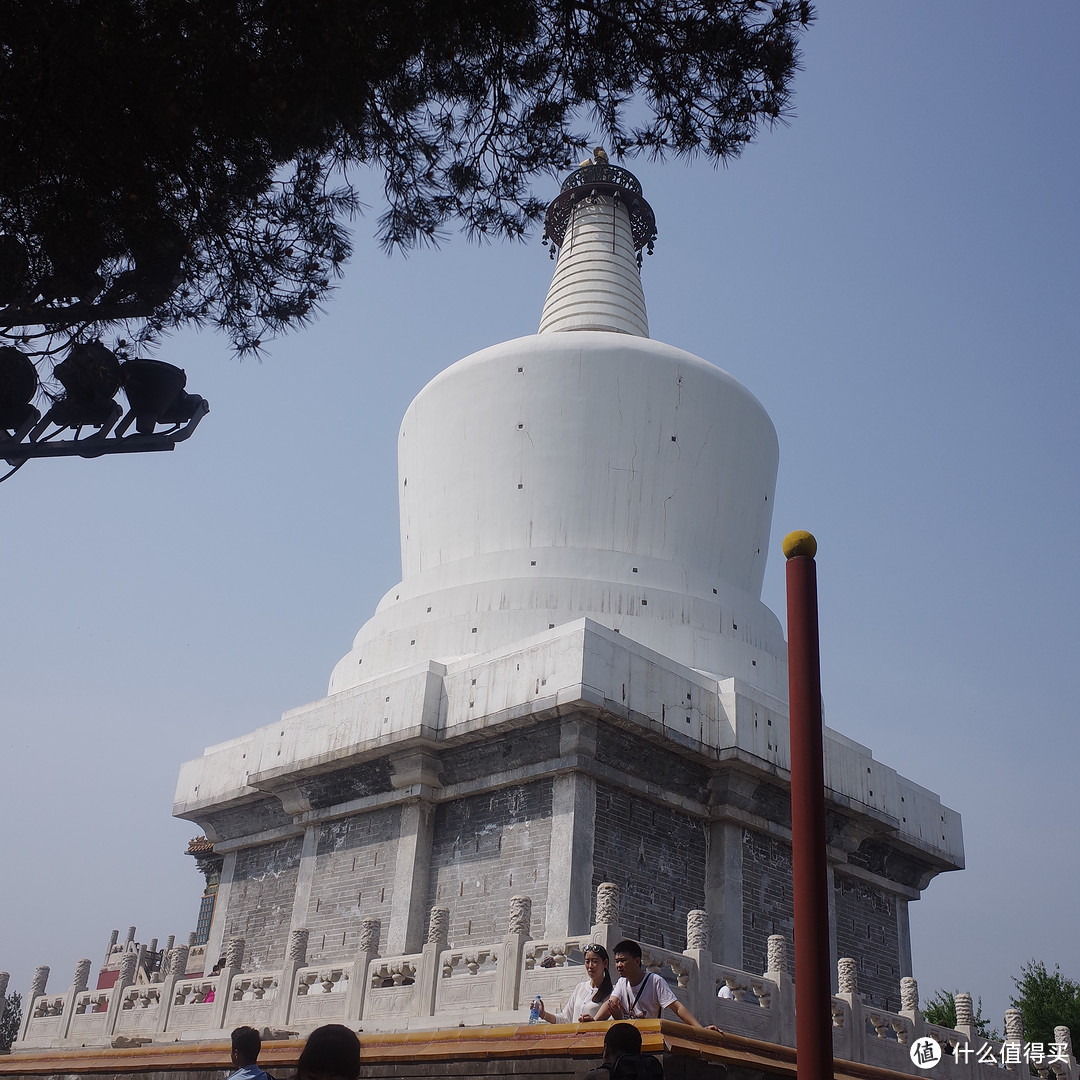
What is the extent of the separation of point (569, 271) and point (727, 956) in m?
10.4

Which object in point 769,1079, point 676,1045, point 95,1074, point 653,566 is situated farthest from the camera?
point 653,566

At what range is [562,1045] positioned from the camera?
6.76 metres

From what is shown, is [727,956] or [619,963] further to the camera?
[727,956]

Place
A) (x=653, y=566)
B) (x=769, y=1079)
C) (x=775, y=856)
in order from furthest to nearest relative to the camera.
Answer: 1. (x=653, y=566)
2. (x=775, y=856)
3. (x=769, y=1079)

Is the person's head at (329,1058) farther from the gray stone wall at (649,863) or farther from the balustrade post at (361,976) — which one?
the gray stone wall at (649,863)

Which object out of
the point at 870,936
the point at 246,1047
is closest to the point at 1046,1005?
the point at 870,936

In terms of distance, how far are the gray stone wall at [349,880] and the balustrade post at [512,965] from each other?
13.3 feet

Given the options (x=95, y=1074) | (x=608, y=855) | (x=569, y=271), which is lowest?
(x=95, y=1074)

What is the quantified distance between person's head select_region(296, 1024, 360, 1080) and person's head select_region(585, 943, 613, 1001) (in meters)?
4.00

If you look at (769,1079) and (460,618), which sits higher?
(460,618)

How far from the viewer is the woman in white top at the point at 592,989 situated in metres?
6.49

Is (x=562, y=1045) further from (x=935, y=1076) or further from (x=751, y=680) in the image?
(x=751, y=680)

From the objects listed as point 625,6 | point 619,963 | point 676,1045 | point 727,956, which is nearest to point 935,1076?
point 727,956

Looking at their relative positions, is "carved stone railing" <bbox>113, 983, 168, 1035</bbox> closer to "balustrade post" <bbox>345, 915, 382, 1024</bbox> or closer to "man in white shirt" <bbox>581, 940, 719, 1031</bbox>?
"balustrade post" <bbox>345, 915, 382, 1024</bbox>
